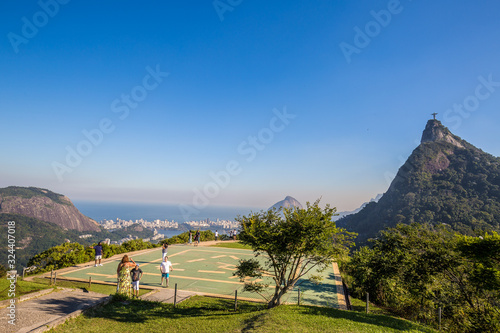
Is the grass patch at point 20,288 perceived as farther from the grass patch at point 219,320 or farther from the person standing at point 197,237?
the person standing at point 197,237

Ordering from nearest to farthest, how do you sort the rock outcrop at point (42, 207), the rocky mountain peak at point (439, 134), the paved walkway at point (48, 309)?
the paved walkway at point (48, 309)
the rock outcrop at point (42, 207)
the rocky mountain peak at point (439, 134)

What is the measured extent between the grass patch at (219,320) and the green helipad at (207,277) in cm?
208

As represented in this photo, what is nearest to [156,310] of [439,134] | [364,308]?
[364,308]

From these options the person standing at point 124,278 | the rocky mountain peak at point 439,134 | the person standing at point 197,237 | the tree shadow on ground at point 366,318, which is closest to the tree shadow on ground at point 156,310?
the person standing at point 124,278

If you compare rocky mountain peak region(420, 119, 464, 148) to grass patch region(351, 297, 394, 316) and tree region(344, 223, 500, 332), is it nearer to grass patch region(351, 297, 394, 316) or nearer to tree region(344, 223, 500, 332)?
tree region(344, 223, 500, 332)

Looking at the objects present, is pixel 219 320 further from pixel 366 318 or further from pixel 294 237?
pixel 366 318

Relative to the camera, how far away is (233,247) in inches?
1026

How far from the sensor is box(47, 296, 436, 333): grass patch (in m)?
7.36

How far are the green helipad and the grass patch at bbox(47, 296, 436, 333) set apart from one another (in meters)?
2.08

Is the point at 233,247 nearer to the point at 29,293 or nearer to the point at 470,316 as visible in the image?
the point at 29,293

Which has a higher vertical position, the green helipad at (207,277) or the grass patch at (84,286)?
the grass patch at (84,286)

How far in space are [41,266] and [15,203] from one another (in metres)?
174

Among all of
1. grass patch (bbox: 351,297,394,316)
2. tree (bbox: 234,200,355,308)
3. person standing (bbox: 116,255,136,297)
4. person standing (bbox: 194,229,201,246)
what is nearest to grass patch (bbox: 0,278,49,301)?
person standing (bbox: 116,255,136,297)

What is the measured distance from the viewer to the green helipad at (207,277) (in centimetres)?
1182
